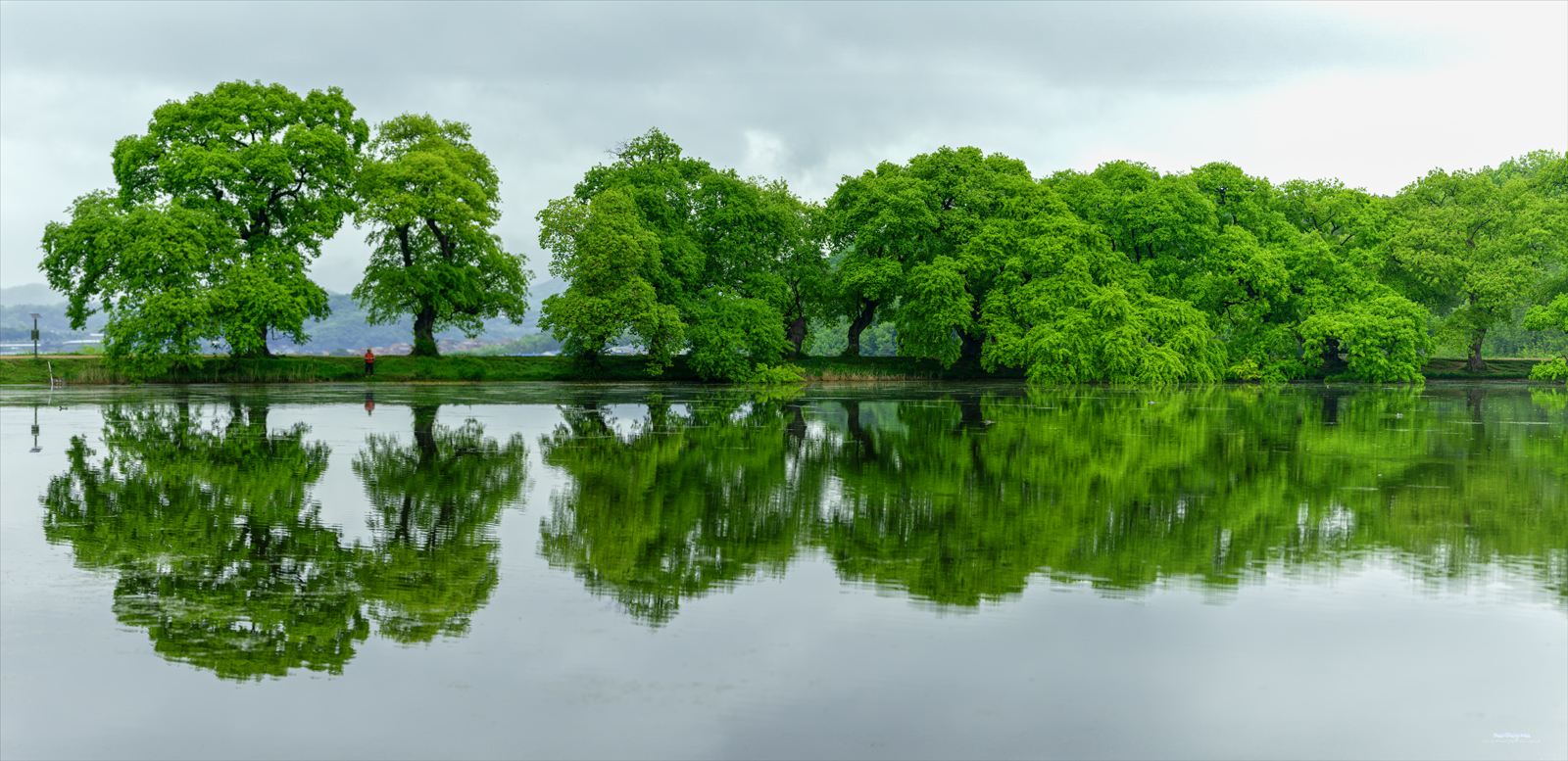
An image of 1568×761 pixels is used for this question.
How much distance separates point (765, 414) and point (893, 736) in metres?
24.9

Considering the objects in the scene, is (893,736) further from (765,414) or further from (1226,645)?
(765,414)

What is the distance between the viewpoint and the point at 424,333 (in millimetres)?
55094

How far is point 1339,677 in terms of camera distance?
7004mm

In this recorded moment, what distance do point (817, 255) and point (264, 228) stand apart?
96.2 ft

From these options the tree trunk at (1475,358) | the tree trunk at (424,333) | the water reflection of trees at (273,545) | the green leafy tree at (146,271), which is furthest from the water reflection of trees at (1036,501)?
the tree trunk at (1475,358)

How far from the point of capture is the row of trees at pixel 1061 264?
2040 inches

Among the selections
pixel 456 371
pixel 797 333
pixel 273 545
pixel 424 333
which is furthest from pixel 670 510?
pixel 797 333

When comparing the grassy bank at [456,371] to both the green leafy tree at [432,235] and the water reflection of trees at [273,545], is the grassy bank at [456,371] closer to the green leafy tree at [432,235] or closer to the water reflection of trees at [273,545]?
the green leafy tree at [432,235]

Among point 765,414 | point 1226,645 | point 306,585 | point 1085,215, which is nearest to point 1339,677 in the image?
point 1226,645

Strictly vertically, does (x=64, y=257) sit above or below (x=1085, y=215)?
below

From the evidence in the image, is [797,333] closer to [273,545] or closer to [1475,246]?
[1475,246]

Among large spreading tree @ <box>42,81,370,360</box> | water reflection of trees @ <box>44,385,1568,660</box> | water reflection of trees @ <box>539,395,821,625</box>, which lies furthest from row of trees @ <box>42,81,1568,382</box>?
water reflection of trees @ <box>539,395,821,625</box>

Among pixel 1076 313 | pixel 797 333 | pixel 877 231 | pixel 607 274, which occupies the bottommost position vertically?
pixel 797 333

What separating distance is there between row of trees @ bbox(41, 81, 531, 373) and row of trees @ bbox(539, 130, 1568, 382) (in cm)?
550
